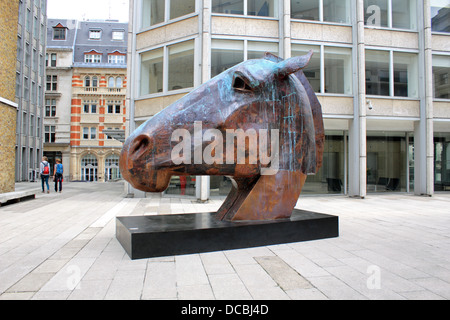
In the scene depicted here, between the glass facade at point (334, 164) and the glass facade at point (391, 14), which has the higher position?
the glass facade at point (391, 14)

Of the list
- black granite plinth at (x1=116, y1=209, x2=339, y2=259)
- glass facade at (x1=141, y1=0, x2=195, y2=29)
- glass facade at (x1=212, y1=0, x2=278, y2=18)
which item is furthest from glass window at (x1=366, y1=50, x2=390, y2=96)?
black granite plinth at (x1=116, y1=209, x2=339, y2=259)

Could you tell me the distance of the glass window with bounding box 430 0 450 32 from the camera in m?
14.9

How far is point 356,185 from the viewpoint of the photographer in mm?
13508

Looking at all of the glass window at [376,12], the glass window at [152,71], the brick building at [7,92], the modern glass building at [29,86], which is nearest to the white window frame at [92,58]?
the modern glass building at [29,86]

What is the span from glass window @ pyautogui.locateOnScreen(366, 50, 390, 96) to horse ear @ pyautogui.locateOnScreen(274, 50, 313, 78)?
37.6 feet

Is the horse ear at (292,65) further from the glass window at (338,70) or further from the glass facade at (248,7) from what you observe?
the glass window at (338,70)

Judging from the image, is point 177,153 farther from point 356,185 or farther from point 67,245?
point 356,185

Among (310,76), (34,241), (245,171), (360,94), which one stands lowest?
(34,241)

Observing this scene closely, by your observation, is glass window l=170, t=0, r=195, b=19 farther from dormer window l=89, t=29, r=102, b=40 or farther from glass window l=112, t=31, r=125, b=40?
dormer window l=89, t=29, r=102, b=40

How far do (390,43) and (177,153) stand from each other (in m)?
14.2

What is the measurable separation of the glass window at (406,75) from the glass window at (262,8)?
245 inches

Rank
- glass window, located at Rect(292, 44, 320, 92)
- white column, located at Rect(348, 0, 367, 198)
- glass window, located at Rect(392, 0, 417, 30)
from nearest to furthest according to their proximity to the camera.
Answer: white column, located at Rect(348, 0, 367, 198), glass window, located at Rect(292, 44, 320, 92), glass window, located at Rect(392, 0, 417, 30)

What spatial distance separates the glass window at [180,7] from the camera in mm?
13203
